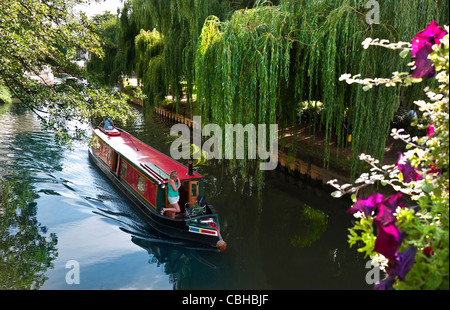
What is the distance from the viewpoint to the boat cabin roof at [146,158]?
8734mm

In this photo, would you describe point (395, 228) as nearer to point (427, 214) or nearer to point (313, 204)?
point (427, 214)

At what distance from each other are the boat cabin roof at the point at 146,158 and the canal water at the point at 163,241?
4.08 feet

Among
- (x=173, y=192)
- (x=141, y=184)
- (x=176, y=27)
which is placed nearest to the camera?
(x=173, y=192)

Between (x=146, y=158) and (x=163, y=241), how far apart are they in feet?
8.95

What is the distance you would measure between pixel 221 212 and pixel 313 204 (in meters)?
2.76

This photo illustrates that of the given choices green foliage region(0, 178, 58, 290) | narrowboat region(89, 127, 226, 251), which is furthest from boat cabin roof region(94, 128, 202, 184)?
green foliage region(0, 178, 58, 290)

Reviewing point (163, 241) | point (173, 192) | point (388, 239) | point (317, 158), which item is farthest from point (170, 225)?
point (388, 239)

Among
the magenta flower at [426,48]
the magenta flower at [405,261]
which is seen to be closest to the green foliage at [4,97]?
the magenta flower at [426,48]

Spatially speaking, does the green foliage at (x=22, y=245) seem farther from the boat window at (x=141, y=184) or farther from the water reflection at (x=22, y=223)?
the boat window at (x=141, y=184)

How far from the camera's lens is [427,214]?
71.0 inches

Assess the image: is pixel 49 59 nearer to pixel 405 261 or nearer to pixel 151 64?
pixel 405 261

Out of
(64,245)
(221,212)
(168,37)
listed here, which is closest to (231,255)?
(221,212)

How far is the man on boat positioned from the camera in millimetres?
7980

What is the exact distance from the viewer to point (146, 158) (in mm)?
10180
